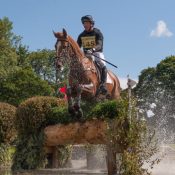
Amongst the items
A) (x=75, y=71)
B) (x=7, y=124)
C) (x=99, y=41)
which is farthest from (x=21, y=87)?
(x=75, y=71)

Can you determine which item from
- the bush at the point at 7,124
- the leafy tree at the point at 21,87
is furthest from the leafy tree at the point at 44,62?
the bush at the point at 7,124

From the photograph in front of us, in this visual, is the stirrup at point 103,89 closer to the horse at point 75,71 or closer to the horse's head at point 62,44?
the horse at point 75,71

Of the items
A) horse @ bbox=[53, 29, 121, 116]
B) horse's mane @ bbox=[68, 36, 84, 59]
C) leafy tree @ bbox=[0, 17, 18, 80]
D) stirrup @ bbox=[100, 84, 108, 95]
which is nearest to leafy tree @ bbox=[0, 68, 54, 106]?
leafy tree @ bbox=[0, 17, 18, 80]

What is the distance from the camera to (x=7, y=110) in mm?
18562

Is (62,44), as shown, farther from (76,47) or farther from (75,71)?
(75,71)

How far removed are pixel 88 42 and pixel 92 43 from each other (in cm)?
14

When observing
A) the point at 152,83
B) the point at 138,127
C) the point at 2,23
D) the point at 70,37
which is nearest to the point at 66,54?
the point at 70,37

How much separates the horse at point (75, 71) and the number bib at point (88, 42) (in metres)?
0.65

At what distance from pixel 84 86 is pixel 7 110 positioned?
18.7ft

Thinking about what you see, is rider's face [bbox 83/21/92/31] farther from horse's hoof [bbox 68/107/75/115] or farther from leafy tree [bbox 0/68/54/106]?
leafy tree [bbox 0/68/54/106]

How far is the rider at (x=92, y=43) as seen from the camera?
14.7m

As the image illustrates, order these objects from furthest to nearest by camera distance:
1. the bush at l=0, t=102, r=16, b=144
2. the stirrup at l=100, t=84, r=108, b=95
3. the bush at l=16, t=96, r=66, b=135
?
the bush at l=0, t=102, r=16, b=144, the bush at l=16, t=96, r=66, b=135, the stirrup at l=100, t=84, r=108, b=95

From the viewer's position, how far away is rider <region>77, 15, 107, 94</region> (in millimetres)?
14671

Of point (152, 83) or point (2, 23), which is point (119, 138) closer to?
point (2, 23)
